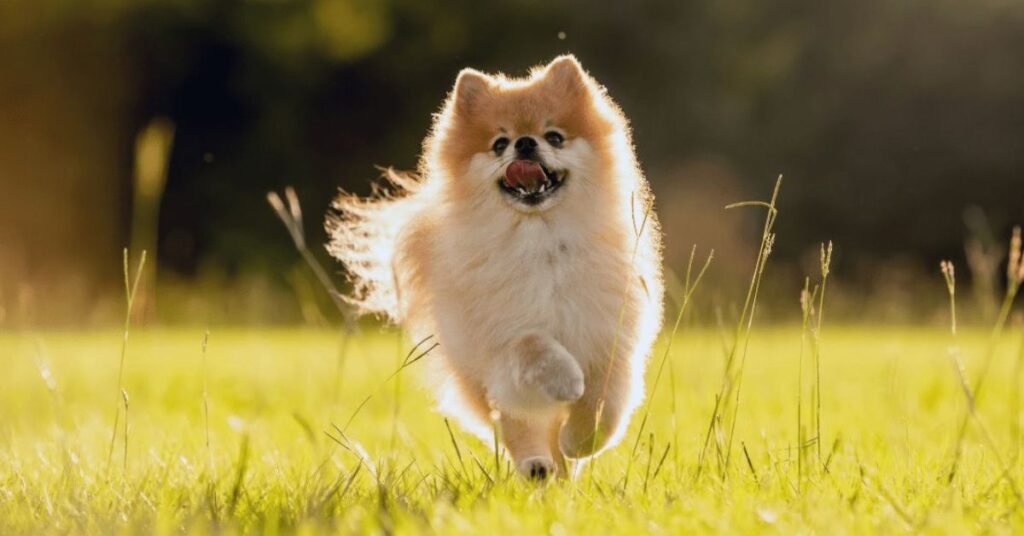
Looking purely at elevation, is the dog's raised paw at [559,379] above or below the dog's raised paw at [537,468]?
above

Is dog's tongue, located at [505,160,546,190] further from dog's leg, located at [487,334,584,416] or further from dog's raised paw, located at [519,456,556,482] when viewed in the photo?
dog's raised paw, located at [519,456,556,482]

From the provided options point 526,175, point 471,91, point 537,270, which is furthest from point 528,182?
point 471,91

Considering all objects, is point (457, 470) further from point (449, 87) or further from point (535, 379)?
point (449, 87)

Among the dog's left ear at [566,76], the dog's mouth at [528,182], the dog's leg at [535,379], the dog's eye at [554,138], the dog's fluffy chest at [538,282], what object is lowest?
the dog's leg at [535,379]

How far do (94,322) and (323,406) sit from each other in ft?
25.0

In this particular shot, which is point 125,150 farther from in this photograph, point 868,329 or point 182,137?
point 868,329

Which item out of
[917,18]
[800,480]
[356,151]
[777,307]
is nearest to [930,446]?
[800,480]

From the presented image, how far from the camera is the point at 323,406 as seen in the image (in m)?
6.45

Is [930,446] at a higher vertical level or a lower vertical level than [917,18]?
lower

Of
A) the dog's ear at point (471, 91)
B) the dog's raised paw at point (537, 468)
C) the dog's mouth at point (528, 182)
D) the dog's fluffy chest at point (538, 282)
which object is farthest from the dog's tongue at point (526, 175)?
the dog's raised paw at point (537, 468)

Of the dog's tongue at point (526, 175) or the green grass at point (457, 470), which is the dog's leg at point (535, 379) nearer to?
the green grass at point (457, 470)

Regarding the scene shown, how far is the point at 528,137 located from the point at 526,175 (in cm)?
16

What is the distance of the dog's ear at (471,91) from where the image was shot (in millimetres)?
3980

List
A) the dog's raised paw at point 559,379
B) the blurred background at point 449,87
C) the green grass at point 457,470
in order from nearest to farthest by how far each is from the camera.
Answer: the green grass at point 457,470 → the dog's raised paw at point 559,379 → the blurred background at point 449,87
